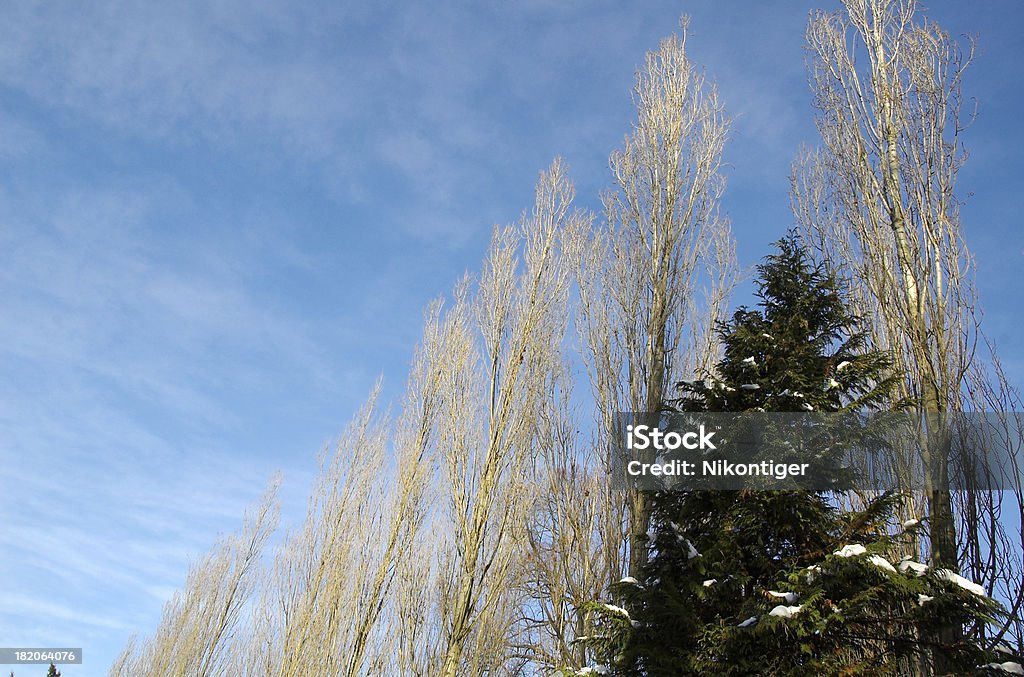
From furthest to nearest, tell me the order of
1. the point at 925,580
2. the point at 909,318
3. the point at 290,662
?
the point at 290,662, the point at 909,318, the point at 925,580

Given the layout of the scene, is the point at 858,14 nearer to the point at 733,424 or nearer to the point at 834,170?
the point at 834,170

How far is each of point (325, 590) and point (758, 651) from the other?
20.1 feet

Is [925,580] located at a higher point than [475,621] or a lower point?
higher

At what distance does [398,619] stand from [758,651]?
16.2 ft

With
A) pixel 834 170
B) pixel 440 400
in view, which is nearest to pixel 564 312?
pixel 440 400

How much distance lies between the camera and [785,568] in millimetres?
5859

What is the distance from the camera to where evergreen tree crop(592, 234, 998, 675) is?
17.4ft

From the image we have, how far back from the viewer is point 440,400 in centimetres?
1020

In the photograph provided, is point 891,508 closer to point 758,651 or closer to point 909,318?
point 758,651

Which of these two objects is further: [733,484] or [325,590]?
[325,590]

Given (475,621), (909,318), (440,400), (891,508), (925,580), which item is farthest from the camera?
(440,400)

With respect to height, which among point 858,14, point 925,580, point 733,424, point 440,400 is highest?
point 858,14

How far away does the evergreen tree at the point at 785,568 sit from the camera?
5.31 meters

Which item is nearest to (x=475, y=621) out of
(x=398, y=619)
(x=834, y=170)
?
(x=398, y=619)
